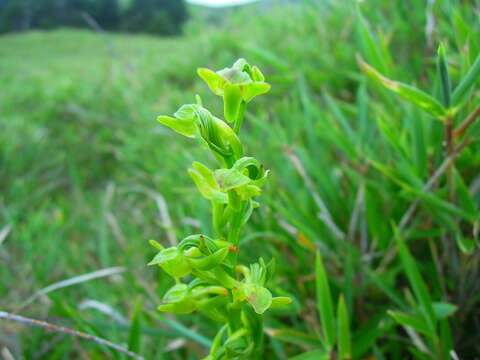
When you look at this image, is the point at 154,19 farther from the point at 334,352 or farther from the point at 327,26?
the point at 334,352

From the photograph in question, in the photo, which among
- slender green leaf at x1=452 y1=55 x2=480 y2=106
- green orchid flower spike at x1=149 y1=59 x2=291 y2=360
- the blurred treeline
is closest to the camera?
green orchid flower spike at x1=149 y1=59 x2=291 y2=360

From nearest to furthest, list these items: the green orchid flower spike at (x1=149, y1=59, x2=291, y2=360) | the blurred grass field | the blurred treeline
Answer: the green orchid flower spike at (x1=149, y1=59, x2=291, y2=360) < the blurred grass field < the blurred treeline

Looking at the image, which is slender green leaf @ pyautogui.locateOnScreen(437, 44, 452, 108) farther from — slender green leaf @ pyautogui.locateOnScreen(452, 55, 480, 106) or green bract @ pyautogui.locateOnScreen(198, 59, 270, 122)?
green bract @ pyautogui.locateOnScreen(198, 59, 270, 122)

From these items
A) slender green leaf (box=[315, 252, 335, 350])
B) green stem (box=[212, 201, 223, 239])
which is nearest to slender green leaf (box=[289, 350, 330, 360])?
slender green leaf (box=[315, 252, 335, 350])

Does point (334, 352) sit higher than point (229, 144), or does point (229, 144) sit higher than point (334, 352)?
point (229, 144)

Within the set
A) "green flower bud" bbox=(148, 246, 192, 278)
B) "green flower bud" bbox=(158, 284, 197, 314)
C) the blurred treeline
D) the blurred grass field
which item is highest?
"green flower bud" bbox=(148, 246, 192, 278)

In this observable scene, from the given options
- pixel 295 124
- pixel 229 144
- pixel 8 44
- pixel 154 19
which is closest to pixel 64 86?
pixel 295 124
